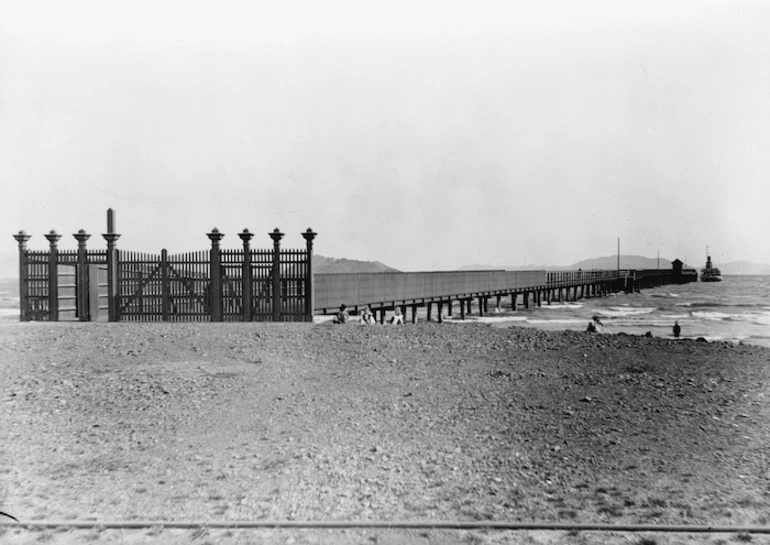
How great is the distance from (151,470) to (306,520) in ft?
7.27

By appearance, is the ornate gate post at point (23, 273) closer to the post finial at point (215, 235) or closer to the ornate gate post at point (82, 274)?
the ornate gate post at point (82, 274)

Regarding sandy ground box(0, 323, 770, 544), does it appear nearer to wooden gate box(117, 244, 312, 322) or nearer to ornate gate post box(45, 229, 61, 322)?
wooden gate box(117, 244, 312, 322)

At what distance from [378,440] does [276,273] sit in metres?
12.5

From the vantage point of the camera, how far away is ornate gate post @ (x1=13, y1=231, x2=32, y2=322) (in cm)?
2045

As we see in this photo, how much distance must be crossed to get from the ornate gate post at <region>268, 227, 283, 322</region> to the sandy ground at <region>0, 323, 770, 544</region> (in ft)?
18.5

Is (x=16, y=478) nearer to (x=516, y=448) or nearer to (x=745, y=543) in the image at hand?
(x=516, y=448)

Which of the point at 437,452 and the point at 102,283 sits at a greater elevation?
the point at 102,283

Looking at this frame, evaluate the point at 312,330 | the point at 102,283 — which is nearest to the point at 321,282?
the point at 312,330

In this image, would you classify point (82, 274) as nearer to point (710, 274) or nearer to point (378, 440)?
point (378, 440)

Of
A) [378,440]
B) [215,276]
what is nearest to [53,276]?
[215,276]

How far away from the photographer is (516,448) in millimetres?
7449

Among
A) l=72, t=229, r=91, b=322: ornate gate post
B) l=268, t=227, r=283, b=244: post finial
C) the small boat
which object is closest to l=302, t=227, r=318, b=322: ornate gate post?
l=268, t=227, r=283, b=244: post finial

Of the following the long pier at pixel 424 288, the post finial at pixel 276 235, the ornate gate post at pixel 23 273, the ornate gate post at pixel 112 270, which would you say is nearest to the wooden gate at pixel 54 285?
the ornate gate post at pixel 23 273

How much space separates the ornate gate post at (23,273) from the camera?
67.1 ft
